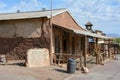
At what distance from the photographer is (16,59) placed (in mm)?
22469

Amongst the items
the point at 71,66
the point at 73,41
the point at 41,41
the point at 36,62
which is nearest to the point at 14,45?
the point at 41,41

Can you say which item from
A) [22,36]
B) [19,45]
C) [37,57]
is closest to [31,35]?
[22,36]

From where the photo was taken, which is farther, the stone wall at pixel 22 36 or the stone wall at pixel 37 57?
the stone wall at pixel 22 36

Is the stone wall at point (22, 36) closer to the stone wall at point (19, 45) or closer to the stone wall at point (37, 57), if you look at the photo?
the stone wall at point (19, 45)

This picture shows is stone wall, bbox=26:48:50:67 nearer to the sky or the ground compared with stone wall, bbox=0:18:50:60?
nearer to the ground


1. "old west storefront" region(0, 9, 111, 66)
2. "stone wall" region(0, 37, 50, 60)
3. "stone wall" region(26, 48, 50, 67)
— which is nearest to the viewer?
"stone wall" region(26, 48, 50, 67)

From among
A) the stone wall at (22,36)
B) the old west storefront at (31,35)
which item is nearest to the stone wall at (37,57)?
the old west storefront at (31,35)

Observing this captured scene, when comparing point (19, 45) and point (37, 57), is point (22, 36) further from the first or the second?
point (37, 57)

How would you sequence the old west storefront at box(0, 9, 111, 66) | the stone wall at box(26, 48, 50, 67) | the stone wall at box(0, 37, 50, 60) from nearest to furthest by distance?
1. the stone wall at box(26, 48, 50, 67)
2. the old west storefront at box(0, 9, 111, 66)
3. the stone wall at box(0, 37, 50, 60)

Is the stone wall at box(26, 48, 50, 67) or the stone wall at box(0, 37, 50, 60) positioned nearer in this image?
the stone wall at box(26, 48, 50, 67)

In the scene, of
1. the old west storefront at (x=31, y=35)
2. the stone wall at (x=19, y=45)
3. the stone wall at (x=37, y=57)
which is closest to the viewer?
the stone wall at (x=37, y=57)

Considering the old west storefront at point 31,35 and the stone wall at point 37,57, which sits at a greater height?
the old west storefront at point 31,35

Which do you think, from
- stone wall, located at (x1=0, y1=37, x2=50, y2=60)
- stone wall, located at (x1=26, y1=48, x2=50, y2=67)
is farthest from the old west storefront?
stone wall, located at (x1=26, y1=48, x2=50, y2=67)

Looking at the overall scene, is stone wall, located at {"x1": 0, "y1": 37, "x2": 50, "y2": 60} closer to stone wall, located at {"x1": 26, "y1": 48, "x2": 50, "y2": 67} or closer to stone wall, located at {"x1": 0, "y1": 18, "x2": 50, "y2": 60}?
stone wall, located at {"x1": 0, "y1": 18, "x2": 50, "y2": 60}
